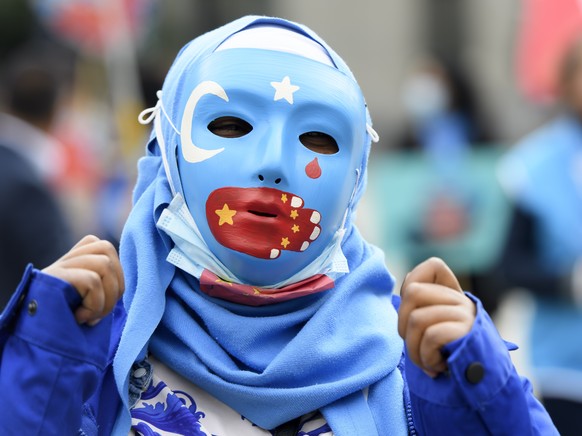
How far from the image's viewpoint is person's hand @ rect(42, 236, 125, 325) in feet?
7.74

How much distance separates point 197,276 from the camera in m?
2.67

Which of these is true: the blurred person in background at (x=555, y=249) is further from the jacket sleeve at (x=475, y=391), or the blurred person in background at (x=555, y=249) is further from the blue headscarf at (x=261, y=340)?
the jacket sleeve at (x=475, y=391)

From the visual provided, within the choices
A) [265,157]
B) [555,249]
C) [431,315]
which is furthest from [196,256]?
[555,249]

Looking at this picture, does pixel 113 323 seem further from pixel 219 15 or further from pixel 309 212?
pixel 219 15

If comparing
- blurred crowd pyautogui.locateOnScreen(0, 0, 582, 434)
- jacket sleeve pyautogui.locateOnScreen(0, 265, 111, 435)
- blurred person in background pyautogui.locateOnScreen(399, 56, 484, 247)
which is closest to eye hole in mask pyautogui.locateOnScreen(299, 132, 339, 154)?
jacket sleeve pyautogui.locateOnScreen(0, 265, 111, 435)

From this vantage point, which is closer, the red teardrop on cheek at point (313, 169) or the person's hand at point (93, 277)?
the person's hand at point (93, 277)

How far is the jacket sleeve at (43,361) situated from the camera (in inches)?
93.6

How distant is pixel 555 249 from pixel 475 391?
9.81 feet

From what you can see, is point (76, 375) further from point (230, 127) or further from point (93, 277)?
point (230, 127)

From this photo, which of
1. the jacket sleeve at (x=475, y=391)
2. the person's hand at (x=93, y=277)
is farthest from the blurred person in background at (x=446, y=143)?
the person's hand at (x=93, y=277)

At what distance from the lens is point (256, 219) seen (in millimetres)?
2645

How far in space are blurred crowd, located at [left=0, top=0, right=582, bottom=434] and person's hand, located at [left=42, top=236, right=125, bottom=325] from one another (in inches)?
114

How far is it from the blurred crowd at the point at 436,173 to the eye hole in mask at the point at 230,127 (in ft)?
8.59

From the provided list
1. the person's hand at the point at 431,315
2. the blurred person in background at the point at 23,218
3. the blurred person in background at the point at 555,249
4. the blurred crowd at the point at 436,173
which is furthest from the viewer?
the blurred person in background at the point at 23,218
